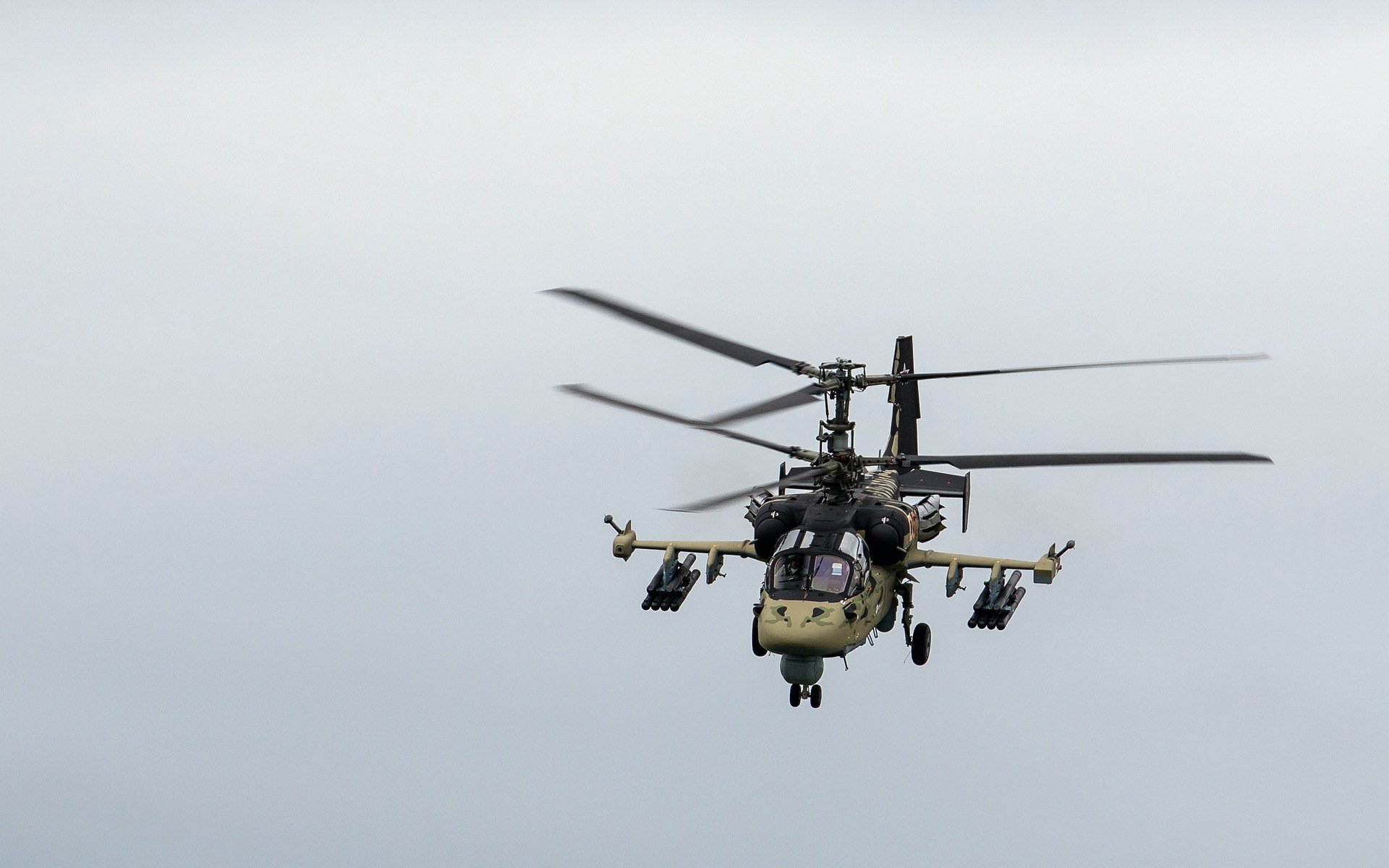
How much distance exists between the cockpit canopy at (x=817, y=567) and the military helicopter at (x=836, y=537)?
1.2 inches

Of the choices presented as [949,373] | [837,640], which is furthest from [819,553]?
[949,373]

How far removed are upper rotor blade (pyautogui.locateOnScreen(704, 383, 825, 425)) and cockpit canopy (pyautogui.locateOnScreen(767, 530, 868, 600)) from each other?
3.86m

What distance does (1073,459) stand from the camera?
4003 cm

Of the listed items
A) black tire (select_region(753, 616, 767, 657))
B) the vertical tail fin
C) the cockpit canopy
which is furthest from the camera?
the vertical tail fin

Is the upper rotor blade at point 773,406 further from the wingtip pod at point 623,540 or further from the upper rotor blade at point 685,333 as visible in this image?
the wingtip pod at point 623,540

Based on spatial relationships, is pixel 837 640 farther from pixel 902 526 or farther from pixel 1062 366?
pixel 1062 366

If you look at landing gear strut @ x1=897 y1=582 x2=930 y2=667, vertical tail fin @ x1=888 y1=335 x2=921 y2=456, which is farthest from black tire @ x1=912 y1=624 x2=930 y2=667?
vertical tail fin @ x1=888 y1=335 x2=921 y2=456

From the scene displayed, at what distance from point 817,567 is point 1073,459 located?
5.98 m

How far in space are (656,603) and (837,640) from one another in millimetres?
5721

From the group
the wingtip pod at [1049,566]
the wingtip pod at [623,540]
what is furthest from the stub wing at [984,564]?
the wingtip pod at [623,540]

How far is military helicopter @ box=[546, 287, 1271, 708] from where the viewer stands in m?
40.0

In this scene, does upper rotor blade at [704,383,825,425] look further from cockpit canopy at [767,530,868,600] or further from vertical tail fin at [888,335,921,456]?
vertical tail fin at [888,335,921,456]

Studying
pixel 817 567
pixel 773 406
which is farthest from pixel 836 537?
pixel 773 406

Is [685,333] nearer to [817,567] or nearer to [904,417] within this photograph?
[817,567]
